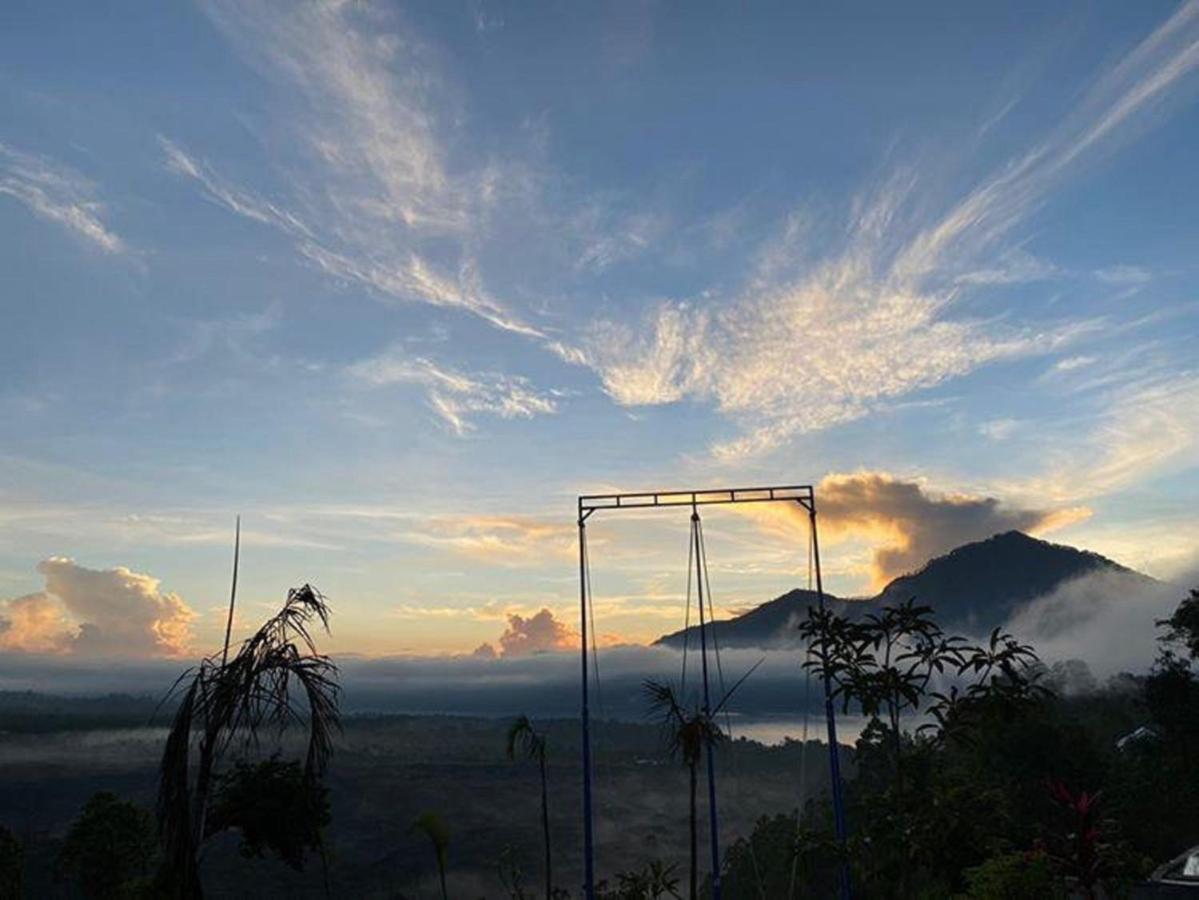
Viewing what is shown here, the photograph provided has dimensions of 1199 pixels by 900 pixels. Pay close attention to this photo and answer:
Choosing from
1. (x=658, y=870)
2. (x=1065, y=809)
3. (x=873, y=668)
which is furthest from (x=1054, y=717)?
(x=1065, y=809)

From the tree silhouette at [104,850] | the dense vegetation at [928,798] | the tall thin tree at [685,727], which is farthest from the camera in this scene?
the tree silhouette at [104,850]

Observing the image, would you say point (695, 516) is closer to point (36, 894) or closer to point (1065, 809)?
point (1065, 809)

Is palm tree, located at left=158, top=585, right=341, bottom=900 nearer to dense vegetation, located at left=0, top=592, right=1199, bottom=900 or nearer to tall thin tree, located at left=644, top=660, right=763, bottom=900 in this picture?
dense vegetation, located at left=0, top=592, right=1199, bottom=900

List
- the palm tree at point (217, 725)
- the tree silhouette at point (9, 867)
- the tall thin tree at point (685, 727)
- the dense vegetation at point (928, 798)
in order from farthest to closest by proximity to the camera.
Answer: the tree silhouette at point (9, 867)
the tall thin tree at point (685, 727)
the dense vegetation at point (928, 798)
the palm tree at point (217, 725)

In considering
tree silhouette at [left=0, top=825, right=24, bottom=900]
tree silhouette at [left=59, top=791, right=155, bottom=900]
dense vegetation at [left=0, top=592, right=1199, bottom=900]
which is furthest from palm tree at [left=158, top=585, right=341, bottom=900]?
tree silhouette at [left=59, top=791, right=155, bottom=900]

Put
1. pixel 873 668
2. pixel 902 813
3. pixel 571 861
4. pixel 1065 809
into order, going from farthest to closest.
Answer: pixel 571 861, pixel 873 668, pixel 902 813, pixel 1065 809

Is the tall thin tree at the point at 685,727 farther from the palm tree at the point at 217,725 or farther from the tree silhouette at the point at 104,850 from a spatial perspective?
the tree silhouette at the point at 104,850

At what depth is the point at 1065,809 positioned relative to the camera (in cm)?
1395

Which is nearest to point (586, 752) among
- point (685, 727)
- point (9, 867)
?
point (685, 727)

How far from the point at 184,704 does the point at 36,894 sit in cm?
15519

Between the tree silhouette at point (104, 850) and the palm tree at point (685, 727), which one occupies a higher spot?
the palm tree at point (685, 727)

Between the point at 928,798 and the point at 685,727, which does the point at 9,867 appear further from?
the point at 928,798

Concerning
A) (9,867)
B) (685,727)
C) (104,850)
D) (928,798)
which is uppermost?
(685,727)

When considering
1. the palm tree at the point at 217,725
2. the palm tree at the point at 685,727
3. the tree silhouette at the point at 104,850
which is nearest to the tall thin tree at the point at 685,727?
the palm tree at the point at 685,727
